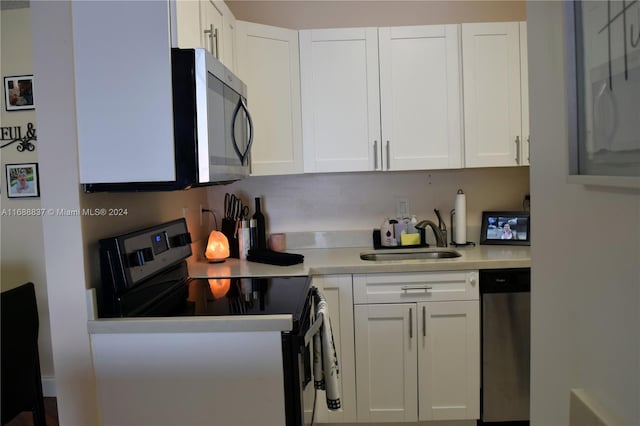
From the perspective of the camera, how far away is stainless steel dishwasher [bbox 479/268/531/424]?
2420 mm

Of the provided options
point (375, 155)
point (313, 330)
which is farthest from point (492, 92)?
point (313, 330)

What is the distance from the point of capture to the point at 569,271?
610 millimetres

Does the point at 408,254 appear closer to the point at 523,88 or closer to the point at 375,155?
the point at 375,155

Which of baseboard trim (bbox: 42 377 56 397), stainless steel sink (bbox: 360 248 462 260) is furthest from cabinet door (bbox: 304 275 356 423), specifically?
baseboard trim (bbox: 42 377 56 397)

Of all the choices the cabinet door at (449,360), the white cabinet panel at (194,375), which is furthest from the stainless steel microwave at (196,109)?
the cabinet door at (449,360)

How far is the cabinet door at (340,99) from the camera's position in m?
2.69

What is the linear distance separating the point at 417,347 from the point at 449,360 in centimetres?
17

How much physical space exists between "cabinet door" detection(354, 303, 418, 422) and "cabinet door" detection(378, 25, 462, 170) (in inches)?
32.2

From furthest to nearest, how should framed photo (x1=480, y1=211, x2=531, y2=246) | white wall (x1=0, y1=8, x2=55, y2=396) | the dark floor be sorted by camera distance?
white wall (x1=0, y1=8, x2=55, y2=396), framed photo (x1=480, y1=211, x2=531, y2=246), the dark floor

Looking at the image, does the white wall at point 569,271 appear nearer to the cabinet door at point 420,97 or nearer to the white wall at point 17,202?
the cabinet door at point 420,97

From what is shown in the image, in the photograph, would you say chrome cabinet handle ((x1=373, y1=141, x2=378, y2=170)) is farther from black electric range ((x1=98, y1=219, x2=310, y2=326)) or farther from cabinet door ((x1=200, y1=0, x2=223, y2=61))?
cabinet door ((x1=200, y1=0, x2=223, y2=61))

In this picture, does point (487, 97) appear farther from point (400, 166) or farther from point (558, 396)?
point (558, 396)

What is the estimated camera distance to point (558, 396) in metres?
0.65

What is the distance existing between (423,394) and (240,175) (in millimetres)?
1436
